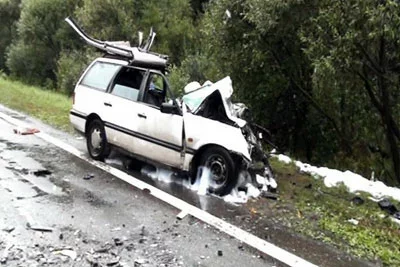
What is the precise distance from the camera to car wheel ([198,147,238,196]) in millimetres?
6496

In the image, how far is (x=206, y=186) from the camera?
6.71 m

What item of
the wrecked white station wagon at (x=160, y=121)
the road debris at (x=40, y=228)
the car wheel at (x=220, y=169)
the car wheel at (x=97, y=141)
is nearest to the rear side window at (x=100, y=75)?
the wrecked white station wagon at (x=160, y=121)

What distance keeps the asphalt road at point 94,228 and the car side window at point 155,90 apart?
1455 millimetres

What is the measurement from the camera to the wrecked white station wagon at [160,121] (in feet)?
21.8

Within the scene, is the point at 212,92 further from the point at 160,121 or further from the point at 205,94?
the point at 160,121

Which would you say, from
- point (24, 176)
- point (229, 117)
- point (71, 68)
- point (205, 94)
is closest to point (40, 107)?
point (24, 176)

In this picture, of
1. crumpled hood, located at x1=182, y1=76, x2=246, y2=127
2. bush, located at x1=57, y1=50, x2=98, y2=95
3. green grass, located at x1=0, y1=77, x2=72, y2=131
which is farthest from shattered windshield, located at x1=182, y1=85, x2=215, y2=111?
bush, located at x1=57, y1=50, x2=98, y2=95

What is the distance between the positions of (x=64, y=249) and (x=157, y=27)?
23.3m

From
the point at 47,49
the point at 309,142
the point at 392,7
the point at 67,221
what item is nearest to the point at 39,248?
the point at 67,221

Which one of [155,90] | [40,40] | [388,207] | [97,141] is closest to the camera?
[388,207]

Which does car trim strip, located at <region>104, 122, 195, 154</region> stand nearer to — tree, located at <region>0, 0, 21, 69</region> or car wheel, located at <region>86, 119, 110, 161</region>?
car wheel, located at <region>86, 119, 110, 161</region>

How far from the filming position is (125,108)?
7.52 metres

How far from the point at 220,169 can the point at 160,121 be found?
122 cm

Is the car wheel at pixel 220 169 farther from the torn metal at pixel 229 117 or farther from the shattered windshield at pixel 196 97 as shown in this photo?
the shattered windshield at pixel 196 97
